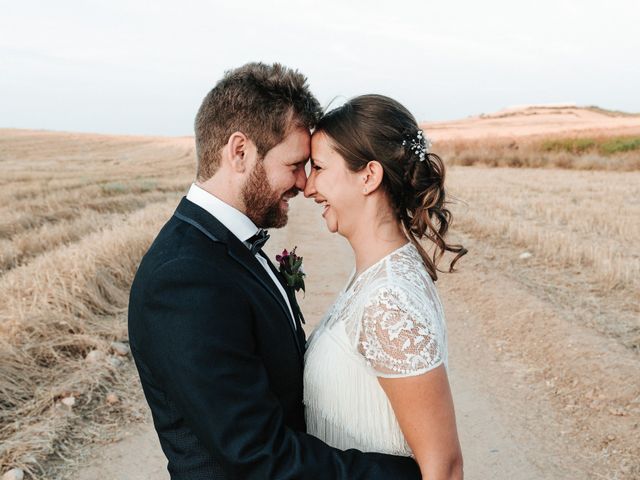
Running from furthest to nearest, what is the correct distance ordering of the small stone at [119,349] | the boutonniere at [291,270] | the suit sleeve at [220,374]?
the small stone at [119,349], the boutonniere at [291,270], the suit sleeve at [220,374]

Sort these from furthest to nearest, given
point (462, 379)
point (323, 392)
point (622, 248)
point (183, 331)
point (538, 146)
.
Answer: point (538, 146) < point (622, 248) < point (462, 379) < point (323, 392) < point (183, 331)

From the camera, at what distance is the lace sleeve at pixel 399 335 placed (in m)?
1.93

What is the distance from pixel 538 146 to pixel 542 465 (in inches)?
1141

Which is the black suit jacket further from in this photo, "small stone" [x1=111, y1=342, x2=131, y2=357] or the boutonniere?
"small stone" [x1=111, y1=342, x2=131, y2=357]

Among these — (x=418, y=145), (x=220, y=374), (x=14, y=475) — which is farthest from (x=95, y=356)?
(x=220, y=374)

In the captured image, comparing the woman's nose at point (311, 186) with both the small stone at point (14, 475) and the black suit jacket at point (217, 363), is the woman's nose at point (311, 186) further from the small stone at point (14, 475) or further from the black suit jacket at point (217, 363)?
the small stone at point (14, 475)

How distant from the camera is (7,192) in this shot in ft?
53.2

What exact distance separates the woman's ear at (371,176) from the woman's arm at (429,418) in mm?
764

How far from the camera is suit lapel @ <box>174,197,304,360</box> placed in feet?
6.59

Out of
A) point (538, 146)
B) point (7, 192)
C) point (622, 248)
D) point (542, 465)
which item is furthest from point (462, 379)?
point (538, 146)

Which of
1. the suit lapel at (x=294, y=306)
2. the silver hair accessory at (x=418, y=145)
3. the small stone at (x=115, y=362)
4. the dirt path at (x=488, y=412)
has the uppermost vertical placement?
the silver hair accessory at (x=418, y=145)

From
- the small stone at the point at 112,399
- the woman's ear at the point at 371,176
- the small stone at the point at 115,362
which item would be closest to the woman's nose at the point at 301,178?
the woman's ear at the point at 371,176

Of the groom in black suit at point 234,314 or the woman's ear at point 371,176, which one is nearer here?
the groom in black suit at point 234,314

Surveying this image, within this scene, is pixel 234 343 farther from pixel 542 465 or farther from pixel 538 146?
pixel 538 146
